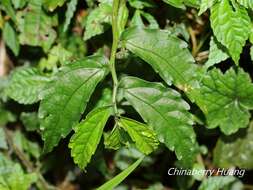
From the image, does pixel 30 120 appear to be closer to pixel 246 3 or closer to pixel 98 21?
pixel 98 21

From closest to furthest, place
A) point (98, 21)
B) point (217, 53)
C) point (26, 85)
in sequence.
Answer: point (217, 53) < point (98, 21) < point (26, 85)

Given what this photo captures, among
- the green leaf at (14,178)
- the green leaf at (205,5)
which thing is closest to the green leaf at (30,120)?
the green leaf at (14,178)

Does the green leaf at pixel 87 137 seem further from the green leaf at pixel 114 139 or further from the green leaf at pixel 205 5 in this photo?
the green leaf at pixel 205 5

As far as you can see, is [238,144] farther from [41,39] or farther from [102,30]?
[41,39]

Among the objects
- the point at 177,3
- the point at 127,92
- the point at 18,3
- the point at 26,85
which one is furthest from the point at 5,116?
the point at 177,3

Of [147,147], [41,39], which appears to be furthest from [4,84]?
[147,147]
